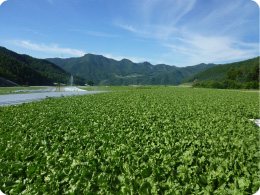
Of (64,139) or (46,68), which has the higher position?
(46,68)

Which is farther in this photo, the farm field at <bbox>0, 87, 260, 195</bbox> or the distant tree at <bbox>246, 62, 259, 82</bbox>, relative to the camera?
the distant tree at <bbox>246, 62, 259, 82</bbox>

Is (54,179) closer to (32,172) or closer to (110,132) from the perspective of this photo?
(32,172)

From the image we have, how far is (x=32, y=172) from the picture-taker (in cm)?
295

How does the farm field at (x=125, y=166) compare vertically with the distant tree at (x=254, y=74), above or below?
below

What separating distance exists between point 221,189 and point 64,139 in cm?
393

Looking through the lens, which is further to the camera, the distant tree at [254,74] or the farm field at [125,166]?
the distant tree at [254,74]

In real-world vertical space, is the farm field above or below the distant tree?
below

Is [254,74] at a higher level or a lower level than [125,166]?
higher

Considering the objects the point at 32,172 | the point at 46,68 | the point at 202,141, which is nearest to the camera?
the point at 32,172

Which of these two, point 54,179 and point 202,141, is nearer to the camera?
point 54,179

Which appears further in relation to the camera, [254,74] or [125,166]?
[254,74]

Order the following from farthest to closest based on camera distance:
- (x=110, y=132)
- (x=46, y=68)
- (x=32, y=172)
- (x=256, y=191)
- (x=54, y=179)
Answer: (x=46, y=68), (x=110, y=132), (x=32, y=172), (x=54, y=179), (x=256, y=191)

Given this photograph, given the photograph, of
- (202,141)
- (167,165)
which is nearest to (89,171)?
(167,165)

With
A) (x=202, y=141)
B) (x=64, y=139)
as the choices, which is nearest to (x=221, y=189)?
(x=202, y=141)
